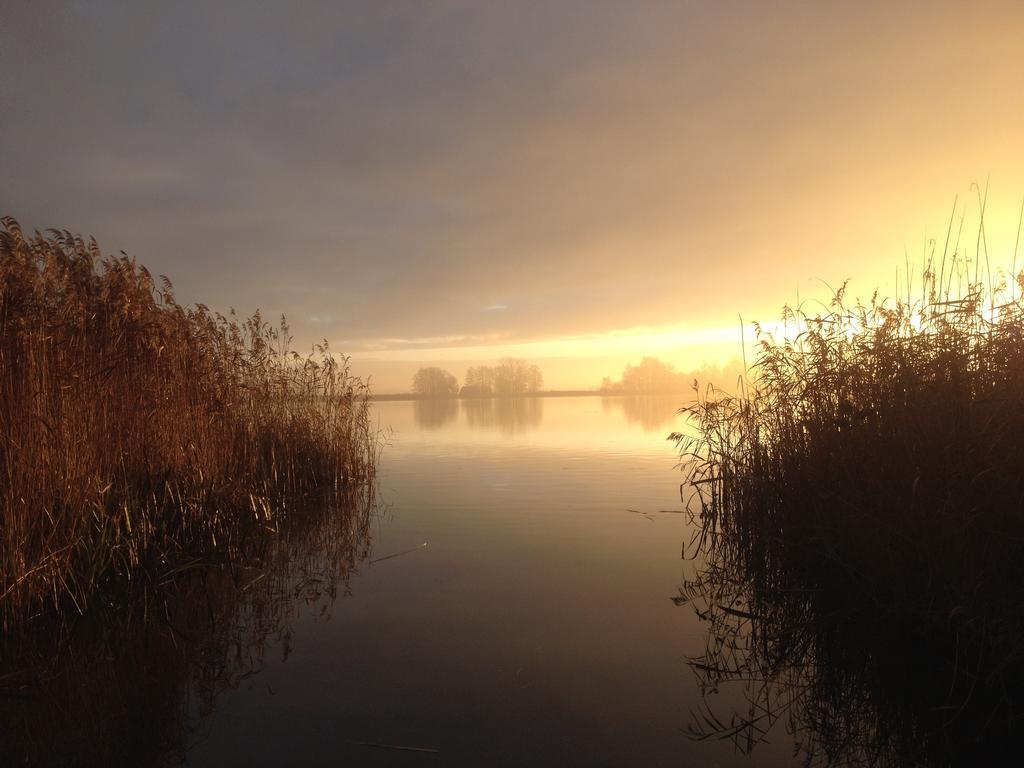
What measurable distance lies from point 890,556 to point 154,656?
4496 millimetres

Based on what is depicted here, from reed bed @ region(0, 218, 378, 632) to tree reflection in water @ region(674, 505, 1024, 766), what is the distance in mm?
4256

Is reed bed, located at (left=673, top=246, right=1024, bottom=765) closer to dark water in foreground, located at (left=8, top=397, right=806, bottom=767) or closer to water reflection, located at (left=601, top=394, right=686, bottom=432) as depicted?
dark water in foreground, located at (left=8, top=397, right=806, bottom=767)

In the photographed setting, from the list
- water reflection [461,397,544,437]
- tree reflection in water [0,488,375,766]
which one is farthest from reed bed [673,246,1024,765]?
water reflection [461,397,544,437]

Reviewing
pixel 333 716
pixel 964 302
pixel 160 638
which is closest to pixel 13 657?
pixel 160 638

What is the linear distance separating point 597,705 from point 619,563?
2.61 m

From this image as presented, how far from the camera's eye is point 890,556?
3436mm

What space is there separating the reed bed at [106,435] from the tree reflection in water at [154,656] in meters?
0.28

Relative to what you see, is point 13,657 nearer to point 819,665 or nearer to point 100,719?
point 100,719

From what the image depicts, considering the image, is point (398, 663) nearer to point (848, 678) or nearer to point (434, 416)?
point (848, 678)

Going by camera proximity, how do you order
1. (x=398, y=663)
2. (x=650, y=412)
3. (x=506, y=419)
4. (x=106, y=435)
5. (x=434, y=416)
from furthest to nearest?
(x=434, y=416), (x=650, y=412), (x=506, y=419), (x=106, y=435), (x=398, y=663)

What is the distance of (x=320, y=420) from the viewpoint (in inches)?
378

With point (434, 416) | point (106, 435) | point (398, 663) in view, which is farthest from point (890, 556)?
point (434, 416)

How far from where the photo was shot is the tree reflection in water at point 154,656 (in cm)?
272

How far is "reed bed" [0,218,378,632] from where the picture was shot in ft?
12.9
